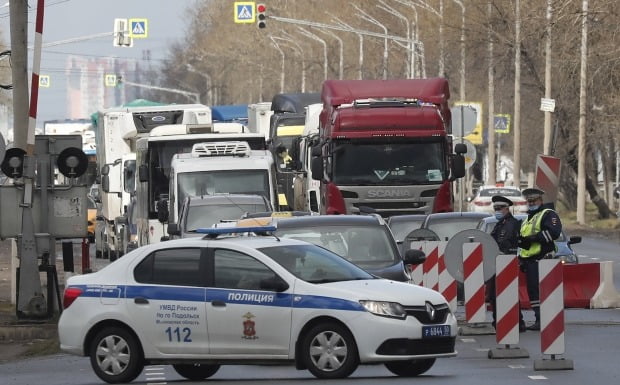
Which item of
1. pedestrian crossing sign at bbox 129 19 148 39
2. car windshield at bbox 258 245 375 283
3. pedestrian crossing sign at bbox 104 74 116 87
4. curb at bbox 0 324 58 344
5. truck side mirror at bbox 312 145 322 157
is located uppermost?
pedestrian crossing sign at bbox 129 19 148 39

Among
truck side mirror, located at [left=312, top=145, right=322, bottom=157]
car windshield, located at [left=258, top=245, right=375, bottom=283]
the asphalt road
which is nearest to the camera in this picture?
the asphalt road

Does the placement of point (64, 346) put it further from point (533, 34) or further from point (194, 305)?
point (533, 34)

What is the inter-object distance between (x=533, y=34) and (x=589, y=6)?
7.17 meters

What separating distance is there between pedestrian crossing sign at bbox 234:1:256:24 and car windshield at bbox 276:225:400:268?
49070 millimetres

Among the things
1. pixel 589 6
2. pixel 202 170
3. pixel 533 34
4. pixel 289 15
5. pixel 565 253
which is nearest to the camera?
pixel 565 253

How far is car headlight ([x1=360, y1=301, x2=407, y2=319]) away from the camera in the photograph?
15.6 meters

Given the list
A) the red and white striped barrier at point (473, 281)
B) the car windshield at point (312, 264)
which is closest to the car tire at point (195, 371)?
the car windshield at point (312, 264)

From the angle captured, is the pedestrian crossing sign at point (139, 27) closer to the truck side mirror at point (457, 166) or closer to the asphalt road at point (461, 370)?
the truck side mirror at point (457, 166)

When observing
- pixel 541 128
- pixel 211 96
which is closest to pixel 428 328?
pixel 541 128

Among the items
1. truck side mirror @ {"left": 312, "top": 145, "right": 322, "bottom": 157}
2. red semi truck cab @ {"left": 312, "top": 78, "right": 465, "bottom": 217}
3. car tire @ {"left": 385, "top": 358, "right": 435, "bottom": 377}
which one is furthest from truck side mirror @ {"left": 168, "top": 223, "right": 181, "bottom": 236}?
car tire @ {"left": 385, "top": 358, "right": 435, "bottom": 377}

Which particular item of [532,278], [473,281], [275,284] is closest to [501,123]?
[532,278]

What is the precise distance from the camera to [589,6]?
54531mm

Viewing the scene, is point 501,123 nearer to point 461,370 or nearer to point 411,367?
point 461,370

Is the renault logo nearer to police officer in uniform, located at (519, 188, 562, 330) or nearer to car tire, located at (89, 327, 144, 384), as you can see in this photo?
car tire, located at (89, 327, 144, 384)
